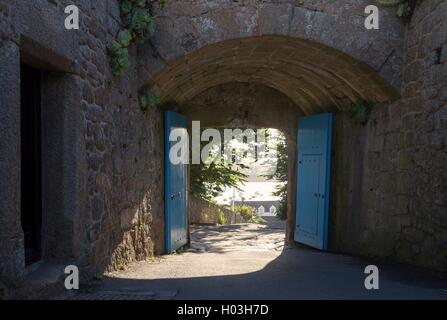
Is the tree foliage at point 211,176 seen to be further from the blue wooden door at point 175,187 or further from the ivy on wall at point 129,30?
the ivy on wall at point 129,30

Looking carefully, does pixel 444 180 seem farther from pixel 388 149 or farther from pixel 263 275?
pixel 263 275

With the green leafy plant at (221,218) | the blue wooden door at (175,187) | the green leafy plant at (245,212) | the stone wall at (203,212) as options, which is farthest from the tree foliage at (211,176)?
the blue wooden door at (175,187)

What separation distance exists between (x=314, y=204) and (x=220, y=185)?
5089 mm

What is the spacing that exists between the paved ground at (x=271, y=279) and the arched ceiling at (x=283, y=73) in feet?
6.72

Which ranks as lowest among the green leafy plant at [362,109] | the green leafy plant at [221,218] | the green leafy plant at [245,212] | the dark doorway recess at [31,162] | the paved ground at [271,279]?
the green leafy plant at [245,212]

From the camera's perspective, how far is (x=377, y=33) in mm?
4547

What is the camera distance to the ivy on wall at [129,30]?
12.5ft

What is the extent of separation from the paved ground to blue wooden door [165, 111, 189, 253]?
0.59 meters

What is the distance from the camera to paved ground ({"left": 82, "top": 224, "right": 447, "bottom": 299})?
3170mm

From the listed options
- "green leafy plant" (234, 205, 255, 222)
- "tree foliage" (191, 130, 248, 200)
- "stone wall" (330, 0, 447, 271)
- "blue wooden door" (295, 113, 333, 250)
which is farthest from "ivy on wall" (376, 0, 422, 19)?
"green leafy plant" (234, 205, 255, 222)

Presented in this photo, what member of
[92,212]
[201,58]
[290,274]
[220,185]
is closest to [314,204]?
[290,274]

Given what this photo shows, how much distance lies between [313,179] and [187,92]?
8.00 ft

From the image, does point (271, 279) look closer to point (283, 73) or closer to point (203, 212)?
point (283, 73)

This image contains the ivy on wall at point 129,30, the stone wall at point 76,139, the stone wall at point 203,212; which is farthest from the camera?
the stone wall at point 203,212
